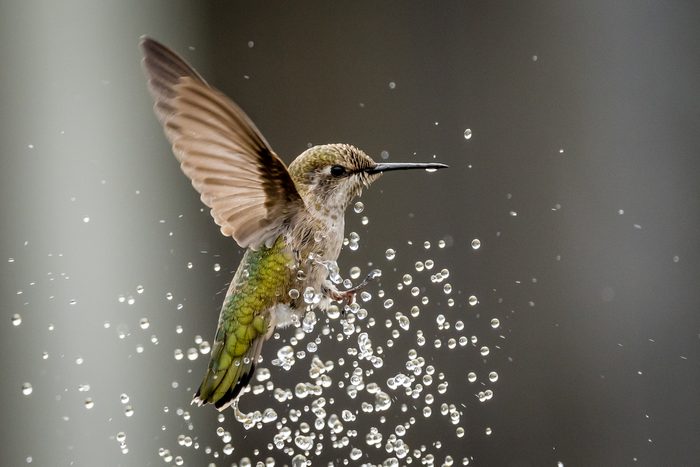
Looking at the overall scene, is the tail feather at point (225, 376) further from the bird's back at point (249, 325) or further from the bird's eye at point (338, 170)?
the bird's eye at point (338, 170)

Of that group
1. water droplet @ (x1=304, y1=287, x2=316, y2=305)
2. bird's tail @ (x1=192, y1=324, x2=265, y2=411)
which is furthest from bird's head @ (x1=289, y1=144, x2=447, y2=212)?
bird's tail @ (x1=192, y1=324, x2=265, y2=411)

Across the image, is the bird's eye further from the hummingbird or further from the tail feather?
the tail feather

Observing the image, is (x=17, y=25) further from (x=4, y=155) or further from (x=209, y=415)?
(x=209, y=415)

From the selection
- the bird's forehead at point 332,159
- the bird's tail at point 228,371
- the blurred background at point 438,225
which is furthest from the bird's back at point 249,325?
the blurred background at point 438,225

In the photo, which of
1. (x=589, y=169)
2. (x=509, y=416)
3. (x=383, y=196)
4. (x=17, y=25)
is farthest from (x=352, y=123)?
(x=17, y=25)

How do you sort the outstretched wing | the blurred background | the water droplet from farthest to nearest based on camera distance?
the blurred background, the water droplet, the outstretched wing

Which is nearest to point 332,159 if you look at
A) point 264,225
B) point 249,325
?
point 264,225
